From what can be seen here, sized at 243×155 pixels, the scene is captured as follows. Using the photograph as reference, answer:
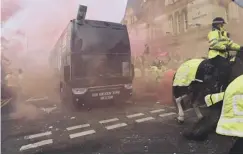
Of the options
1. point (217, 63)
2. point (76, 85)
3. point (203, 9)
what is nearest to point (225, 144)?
point (217, 63)

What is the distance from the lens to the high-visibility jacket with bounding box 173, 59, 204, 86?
14.5 ft

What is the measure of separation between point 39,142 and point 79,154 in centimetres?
115

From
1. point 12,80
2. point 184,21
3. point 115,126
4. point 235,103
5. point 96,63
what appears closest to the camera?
point 235,103

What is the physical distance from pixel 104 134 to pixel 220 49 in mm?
2740

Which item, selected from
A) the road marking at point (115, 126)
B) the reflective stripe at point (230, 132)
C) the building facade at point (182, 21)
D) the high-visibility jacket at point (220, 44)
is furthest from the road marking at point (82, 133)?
the building facade at point (182, 21)

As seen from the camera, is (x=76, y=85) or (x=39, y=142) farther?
(x=76, y=85)

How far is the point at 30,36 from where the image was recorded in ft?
38.4

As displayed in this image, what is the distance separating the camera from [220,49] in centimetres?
396

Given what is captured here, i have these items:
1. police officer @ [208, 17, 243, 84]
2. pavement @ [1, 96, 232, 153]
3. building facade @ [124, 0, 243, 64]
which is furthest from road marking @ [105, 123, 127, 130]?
building facade @ [124, 0, 243, 64]

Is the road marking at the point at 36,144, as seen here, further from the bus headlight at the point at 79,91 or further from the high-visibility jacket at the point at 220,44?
the high-visibility jacket at the point at 220,44

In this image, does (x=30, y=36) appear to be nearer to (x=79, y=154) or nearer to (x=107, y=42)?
(x=107, y=42)

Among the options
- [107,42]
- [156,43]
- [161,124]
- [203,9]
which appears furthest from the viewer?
[156,43]

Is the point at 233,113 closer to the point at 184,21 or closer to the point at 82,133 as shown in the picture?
the point at 82,133

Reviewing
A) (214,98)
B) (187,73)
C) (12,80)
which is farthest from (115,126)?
(12,80)
